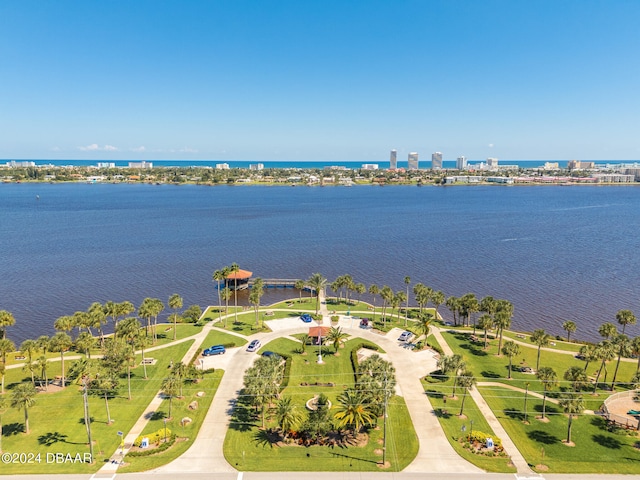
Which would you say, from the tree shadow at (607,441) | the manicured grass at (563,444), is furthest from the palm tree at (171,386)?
the tree shadow at (607,441)

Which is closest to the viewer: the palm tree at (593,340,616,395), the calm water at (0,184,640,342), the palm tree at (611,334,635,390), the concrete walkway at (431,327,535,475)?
the concrete walkway at (431,327,535,475)

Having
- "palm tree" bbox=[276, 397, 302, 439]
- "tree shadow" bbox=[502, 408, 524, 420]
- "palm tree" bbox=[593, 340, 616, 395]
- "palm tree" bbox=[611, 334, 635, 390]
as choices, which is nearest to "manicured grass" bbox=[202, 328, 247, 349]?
"palm tree" bbox=[276, 397, 302, 439]

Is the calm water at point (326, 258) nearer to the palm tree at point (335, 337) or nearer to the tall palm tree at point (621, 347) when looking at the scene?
the tall palm tree at point (621, 347)

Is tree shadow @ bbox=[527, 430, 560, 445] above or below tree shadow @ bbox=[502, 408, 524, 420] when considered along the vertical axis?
below

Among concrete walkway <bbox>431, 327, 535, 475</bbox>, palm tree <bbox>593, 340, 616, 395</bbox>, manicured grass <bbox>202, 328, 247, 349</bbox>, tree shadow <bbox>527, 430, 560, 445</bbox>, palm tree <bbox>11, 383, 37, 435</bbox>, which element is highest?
palm tree <bbox>593, 340, 616, 395</bbox>

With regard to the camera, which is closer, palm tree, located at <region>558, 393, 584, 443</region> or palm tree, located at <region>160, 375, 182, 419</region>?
palm tree, located at <region>558, 393, 584, 443</region>

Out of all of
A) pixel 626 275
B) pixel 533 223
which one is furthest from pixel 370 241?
pixel 533 223

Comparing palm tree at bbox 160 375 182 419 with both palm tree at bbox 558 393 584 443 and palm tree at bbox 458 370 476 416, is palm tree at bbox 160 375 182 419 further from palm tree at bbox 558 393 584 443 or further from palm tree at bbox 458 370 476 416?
palm tree at bbox 558 393 584 443
